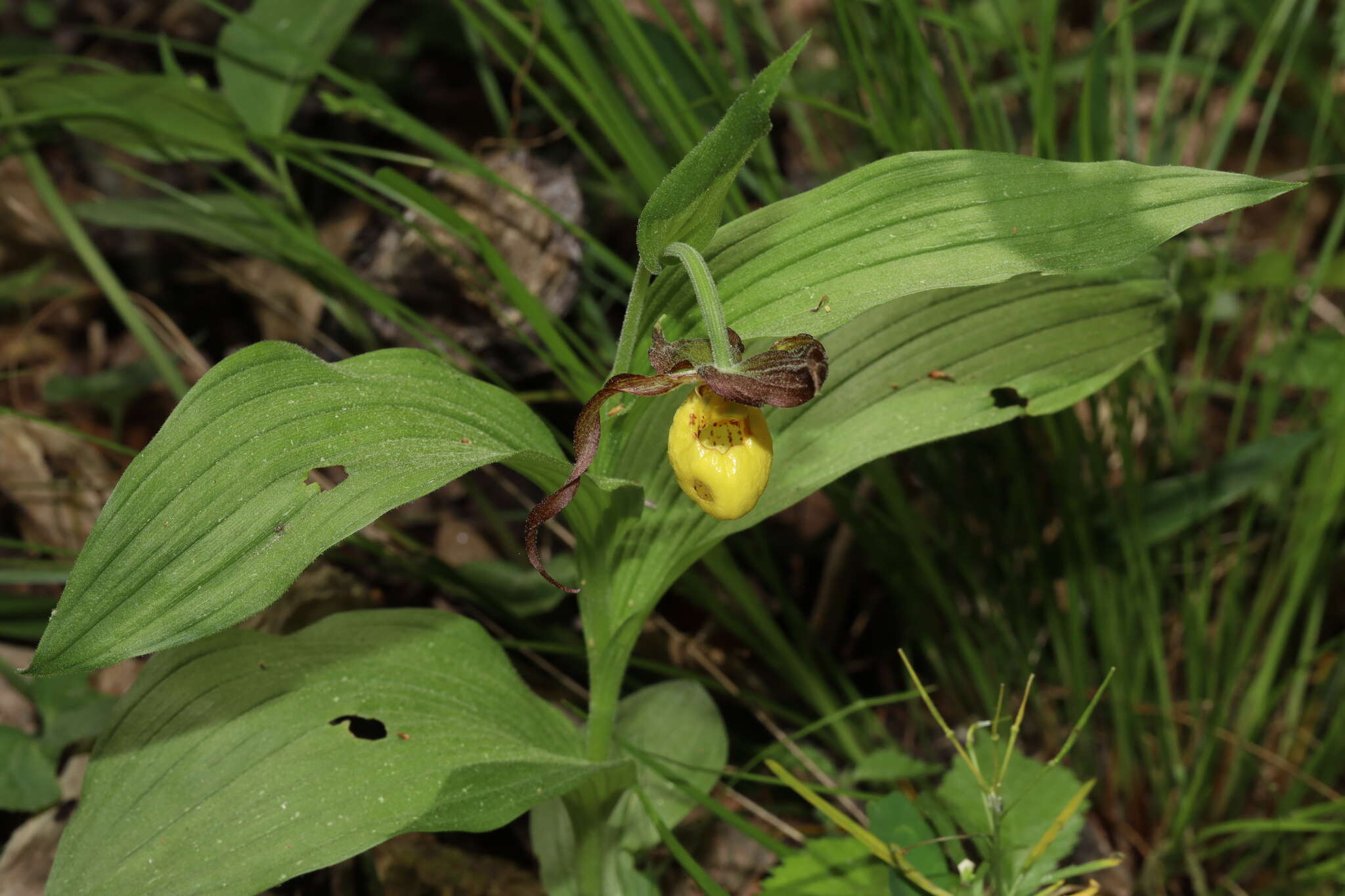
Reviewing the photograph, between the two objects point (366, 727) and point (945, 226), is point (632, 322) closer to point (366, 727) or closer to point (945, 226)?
point (945, 226)

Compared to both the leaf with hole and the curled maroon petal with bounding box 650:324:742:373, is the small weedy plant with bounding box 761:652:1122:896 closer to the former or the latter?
the curled maroon petal with bounding box 650:324:742:373

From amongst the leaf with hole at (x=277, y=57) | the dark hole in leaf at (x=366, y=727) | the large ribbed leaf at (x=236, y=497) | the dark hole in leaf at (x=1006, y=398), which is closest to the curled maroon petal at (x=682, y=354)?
the large ribbed leaf at (x=236, y=497)

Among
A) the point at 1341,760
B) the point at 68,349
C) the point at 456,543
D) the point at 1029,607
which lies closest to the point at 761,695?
the point at 1029,607

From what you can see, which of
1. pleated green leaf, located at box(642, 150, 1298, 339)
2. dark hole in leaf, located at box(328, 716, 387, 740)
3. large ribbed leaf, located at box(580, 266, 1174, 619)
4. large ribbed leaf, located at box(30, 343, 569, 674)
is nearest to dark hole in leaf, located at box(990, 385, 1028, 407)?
large ribbed leaf, located at box(580, 266, 1174, 619)

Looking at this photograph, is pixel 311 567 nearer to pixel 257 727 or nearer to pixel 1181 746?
pixel 257 727

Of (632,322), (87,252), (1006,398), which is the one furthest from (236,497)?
(87,252)

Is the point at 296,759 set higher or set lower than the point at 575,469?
lower

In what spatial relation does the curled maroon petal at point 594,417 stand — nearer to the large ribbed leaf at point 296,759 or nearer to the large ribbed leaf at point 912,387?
the large ribbed leaf at point 912,387
